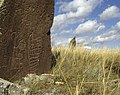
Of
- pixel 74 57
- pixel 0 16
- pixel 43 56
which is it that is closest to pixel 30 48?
pixel 43 56

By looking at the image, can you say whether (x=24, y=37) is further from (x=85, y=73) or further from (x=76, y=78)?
(x=85, y=73)

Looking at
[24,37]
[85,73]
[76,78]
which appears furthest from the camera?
[85,73]

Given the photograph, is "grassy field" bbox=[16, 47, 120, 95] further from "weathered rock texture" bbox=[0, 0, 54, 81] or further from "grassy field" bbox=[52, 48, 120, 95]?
"weathered rock texture" bbox=[0, 0, 54, 81]

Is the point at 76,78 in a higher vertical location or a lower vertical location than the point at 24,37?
lower

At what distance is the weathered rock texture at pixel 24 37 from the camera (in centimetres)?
606

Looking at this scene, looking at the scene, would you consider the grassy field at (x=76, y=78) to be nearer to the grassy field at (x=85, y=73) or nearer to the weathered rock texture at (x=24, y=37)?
the grassy field at (x=85, y=73)

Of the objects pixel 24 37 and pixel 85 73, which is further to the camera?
pixel 85 73

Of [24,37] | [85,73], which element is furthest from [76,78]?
[24,37]

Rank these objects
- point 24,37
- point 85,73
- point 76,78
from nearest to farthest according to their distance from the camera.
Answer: point 24,37, point 76,78, point 85,73

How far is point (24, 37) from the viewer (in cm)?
631

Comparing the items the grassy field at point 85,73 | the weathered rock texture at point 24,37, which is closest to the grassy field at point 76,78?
the grassy field at point 85,73

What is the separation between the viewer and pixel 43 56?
666 centimetres

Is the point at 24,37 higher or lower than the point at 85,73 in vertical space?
higher

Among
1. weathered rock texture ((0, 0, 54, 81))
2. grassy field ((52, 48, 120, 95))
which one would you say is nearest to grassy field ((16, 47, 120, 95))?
grassy field ((52, 48, 120, 95))
